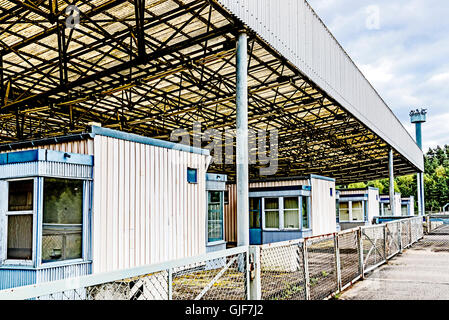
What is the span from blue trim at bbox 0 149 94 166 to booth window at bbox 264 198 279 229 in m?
12.3

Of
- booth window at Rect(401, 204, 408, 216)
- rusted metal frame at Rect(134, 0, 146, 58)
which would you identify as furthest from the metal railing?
booth window at Rect(401, 204, 408, 216)

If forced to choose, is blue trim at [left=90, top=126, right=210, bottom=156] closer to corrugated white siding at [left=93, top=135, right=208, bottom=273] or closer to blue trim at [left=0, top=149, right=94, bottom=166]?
corrugated white siding at [left=93, top=135, right=208, bottom=273]

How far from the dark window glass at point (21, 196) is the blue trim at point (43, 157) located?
457 mm

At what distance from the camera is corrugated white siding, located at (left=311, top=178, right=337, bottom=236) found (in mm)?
19581

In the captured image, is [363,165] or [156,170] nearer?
[156,170]

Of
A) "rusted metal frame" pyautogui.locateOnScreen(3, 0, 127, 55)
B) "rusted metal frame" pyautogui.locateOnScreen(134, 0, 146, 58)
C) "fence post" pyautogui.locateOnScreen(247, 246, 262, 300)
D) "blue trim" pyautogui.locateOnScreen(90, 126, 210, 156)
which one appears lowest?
"fence post" pyautogui.locateOnScreen(247, 246, 262, 300)

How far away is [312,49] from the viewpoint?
442 inches

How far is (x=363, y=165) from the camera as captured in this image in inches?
1464

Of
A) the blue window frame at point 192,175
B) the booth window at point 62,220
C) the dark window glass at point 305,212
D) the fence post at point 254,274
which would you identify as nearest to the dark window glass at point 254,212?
the dark window glass at point 305,212

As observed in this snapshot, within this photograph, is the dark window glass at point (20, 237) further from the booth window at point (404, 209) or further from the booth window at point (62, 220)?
the booth window at point (404, 209)

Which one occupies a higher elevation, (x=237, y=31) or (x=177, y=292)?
(x=237, y=31)

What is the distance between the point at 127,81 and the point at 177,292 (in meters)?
8.57
